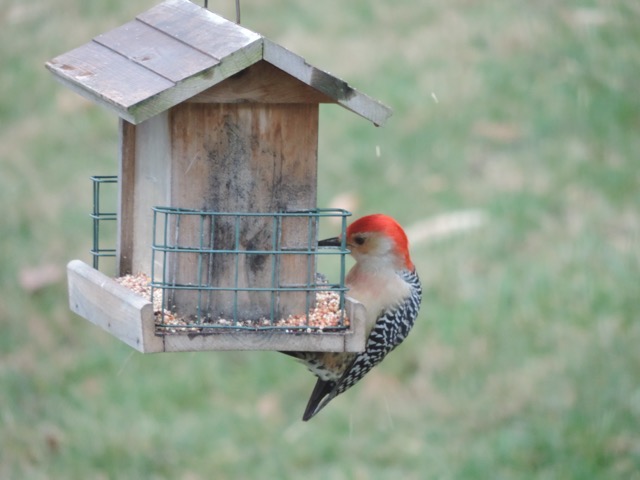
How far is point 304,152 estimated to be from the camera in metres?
3.84

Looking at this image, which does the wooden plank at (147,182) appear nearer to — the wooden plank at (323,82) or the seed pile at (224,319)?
the seed pile at (224,319)

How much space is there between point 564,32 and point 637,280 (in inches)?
116

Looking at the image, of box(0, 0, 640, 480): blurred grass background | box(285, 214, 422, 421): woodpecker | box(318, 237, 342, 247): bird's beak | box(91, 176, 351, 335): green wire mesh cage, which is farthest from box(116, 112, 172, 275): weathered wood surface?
box(0, 0, 640, 480): blurred grass background

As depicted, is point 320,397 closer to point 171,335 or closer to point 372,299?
point 372,299

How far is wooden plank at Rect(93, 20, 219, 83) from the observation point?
3.44 m

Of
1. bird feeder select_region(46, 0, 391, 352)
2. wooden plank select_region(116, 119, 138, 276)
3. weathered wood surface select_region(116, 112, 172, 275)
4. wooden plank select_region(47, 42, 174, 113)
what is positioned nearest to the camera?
wooden plank select_region(47, 42, 174, 113)

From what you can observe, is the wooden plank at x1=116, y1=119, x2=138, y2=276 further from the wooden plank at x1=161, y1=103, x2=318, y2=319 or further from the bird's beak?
the bird's beak

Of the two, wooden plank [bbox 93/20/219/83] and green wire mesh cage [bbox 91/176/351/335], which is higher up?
wooden plank [bbox 93/20/219/83]

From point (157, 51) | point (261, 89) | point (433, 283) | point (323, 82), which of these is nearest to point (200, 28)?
point (157, 51)

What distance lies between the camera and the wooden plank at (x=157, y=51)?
11.3 feet

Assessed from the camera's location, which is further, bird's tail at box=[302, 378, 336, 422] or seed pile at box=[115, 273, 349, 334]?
bird's tail at box=[302, 378, 336, 422]

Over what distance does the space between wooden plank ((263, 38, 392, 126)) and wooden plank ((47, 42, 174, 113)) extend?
37 cm

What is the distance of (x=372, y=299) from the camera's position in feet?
15.0

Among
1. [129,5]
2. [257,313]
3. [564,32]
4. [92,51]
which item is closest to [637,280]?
[564,32]
